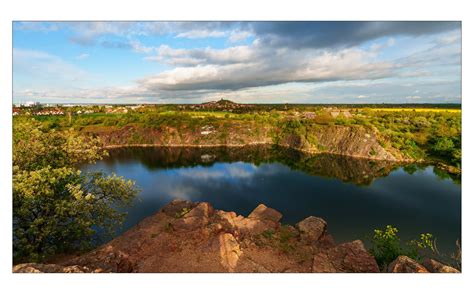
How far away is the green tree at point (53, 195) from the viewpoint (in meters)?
A: 8.36

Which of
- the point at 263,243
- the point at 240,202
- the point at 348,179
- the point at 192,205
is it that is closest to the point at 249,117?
the point at 348,179

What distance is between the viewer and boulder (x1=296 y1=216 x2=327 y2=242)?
45.2 feet

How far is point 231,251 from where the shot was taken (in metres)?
10.9

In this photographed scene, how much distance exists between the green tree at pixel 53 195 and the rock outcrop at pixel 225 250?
1.04m

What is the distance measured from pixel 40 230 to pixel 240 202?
14972 mm

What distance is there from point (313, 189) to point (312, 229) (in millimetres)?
12021

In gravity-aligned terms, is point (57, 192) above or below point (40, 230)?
above

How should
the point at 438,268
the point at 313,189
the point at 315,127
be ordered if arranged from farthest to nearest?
the point at 315,127, the point at 313,189, the point at 438,268

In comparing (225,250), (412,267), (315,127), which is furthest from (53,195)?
(315,127)

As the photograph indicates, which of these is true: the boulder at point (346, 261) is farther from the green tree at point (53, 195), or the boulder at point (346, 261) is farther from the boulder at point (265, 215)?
the green tree at point (53, 195)

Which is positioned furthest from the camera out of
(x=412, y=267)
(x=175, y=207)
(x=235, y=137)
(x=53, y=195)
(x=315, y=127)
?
(x=235, y=137)

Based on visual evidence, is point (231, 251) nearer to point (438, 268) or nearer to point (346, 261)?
point (346, 261)

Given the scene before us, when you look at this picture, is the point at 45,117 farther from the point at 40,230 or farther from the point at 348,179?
the point at 348,179
